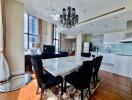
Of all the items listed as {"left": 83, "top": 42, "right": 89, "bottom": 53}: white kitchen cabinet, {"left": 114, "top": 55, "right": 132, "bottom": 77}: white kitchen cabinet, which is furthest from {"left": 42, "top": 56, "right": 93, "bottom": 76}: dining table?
{"left": 83, "top": 42, "right": 89, "bottom": 53}: white kitchen cabinet

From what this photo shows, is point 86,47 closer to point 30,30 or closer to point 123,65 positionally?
point 123,65

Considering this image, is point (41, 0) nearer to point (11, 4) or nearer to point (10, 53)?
point (11, 4)

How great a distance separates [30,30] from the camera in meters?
6.71

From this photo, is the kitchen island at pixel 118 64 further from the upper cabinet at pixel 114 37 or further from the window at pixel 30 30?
the window at pixel 30 30

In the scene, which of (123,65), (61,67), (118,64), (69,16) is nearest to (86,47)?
(118,64)

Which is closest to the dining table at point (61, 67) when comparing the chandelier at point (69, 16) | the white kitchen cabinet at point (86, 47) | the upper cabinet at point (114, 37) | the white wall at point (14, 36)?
the chandelier at point (69, 16)

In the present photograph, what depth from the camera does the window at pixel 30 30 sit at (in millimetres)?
6334

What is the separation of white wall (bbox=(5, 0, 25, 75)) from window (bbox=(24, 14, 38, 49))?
2.59 m

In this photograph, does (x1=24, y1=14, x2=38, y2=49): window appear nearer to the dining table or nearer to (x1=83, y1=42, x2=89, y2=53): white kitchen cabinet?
(x1=83, y1=42, x2=89, y2=53): white kitchen cabinet

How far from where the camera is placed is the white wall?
3.35 metres

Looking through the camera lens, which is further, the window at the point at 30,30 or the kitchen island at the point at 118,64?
the window at the point at 30,30

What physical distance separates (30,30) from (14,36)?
3393mm

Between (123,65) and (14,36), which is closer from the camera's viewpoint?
(14,36)

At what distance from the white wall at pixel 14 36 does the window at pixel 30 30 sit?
8.49 ft
